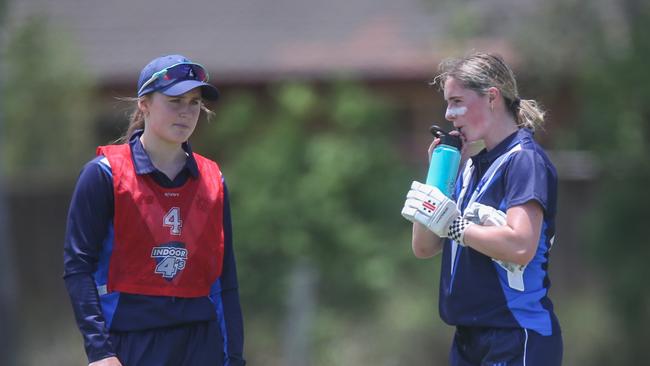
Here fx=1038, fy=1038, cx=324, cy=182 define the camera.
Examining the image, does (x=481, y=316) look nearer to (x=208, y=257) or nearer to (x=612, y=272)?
(x=208, y=257)

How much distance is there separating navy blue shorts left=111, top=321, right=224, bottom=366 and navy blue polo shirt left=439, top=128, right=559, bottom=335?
1.00m

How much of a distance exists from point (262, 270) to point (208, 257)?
19.8 ft

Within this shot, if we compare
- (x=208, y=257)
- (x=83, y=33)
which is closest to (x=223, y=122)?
(x=83, y=33)

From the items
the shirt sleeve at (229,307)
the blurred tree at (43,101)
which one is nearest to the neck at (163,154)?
the shirt sleeve at (229,307)

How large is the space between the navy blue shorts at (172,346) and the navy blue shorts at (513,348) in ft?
3.56

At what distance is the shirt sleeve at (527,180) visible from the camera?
4113 millimetres

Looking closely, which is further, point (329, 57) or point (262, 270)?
point (329, 57)

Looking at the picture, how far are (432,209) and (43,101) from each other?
9561 millimetres

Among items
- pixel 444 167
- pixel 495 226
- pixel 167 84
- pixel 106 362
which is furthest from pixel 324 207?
pixel 106 362

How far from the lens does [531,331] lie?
421 centimetres

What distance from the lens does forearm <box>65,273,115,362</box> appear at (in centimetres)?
407

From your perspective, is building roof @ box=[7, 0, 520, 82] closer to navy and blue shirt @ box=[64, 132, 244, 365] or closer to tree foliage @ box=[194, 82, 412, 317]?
tree foliage @ box=[194, 82, 412, 317]

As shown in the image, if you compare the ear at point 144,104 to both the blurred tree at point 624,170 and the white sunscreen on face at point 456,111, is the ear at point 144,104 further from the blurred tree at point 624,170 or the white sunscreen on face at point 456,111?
the blurred tree at point 624,170

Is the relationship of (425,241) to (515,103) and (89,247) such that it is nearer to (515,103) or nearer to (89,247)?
(515,103)
